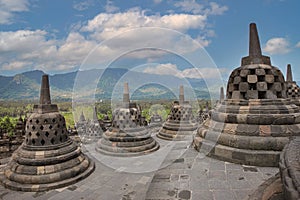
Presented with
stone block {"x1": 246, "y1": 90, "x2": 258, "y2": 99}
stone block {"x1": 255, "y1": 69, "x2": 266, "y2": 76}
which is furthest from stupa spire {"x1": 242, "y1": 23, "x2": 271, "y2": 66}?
stone block {"x1": 246, "y1": 90, "x2": 258, "y2": 99}

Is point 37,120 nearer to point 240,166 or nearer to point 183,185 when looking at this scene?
point 183,185

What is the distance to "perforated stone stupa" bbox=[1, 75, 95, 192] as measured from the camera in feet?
22.5

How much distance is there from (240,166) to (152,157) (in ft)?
16.4

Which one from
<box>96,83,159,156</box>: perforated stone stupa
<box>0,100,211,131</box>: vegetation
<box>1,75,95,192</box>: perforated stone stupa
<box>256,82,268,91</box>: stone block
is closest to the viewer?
<box>256,82,268,91</box>: stone block

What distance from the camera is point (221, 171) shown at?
4.86m

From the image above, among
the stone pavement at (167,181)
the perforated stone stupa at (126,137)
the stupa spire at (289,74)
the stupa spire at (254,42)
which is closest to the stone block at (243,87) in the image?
the stupa spire at (254,42)

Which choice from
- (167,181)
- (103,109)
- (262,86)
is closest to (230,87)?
(262,86)

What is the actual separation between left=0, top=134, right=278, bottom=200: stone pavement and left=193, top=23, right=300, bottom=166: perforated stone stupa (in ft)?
1.10

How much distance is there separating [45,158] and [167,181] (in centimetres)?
482

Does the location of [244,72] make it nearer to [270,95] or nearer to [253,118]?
[270,95]

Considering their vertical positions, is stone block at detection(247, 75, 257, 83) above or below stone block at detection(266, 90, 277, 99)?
above

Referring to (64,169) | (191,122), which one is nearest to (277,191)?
(64,169)

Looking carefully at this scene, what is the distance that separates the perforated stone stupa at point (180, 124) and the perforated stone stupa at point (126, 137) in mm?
2619

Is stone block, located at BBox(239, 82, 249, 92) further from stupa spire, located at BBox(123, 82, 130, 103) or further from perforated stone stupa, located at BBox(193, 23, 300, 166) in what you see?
stupa spire, located at BBox(123, 82, 130, 103)
